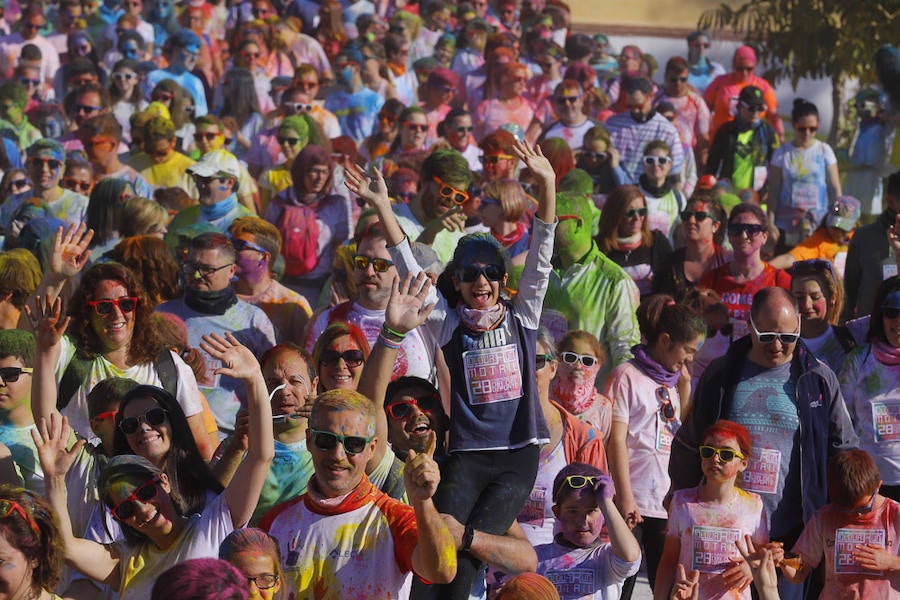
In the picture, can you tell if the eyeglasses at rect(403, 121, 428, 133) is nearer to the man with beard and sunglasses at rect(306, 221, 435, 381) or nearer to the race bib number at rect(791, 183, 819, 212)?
the race bib number at rect(791, 183, 819, 212)

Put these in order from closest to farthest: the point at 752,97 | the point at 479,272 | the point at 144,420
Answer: the point at 144,420 → the point at 479,272 → the point at 752,97

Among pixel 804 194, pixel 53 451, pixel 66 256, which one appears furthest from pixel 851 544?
pixel 804 194

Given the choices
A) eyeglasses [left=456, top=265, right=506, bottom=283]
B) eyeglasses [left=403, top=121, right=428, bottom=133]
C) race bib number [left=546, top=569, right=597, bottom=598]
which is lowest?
race bib number [left=546, top=569, right=597, bottom=598]

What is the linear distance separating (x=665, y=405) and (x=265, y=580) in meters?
3.10

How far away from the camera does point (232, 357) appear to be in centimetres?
513

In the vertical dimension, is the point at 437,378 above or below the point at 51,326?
below

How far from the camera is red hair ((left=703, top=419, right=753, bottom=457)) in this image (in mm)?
6465

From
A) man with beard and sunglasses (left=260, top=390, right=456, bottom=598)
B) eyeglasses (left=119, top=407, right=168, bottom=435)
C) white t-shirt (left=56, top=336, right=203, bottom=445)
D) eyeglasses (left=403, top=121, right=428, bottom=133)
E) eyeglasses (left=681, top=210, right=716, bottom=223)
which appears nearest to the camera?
man with beard and sunglasses (left=260, top=390, right=456, bottom=598)

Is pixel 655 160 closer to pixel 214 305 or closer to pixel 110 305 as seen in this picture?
pixel 214 305

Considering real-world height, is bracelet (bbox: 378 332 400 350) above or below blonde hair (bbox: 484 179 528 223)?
above

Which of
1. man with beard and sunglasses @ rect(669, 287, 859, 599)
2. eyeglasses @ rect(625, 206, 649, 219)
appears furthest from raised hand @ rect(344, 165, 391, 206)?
eyeglasses @ rect(625, 206, 649, 219)

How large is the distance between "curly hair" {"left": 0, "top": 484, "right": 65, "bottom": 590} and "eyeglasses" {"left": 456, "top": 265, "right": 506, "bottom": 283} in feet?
6.54

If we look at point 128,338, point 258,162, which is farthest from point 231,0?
point 128,338

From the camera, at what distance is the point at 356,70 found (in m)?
14.5
